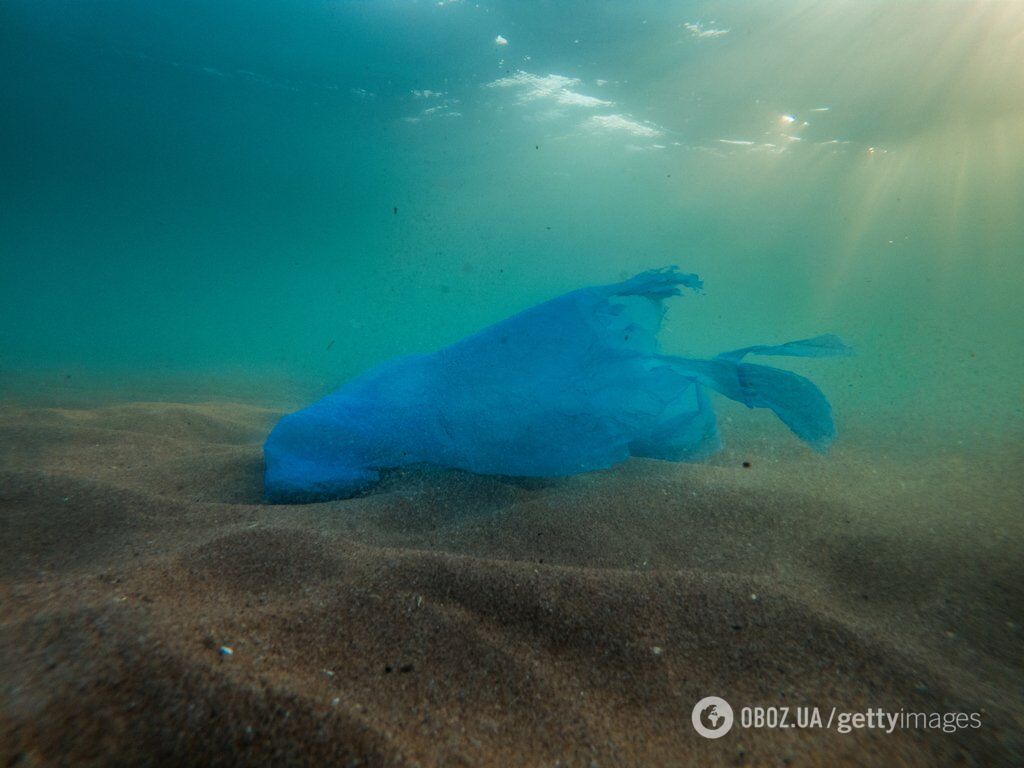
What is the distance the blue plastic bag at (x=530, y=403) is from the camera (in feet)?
8.80

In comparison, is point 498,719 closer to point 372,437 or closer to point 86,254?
point 372,437

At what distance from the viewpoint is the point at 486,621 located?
58.0 inches

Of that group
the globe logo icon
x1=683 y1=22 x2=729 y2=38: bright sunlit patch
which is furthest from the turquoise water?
the globe logo icon

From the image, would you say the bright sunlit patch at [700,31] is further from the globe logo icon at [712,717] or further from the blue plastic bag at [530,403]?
the globe logo icon at [712,717]

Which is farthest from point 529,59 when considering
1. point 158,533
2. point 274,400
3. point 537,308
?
point 158,533

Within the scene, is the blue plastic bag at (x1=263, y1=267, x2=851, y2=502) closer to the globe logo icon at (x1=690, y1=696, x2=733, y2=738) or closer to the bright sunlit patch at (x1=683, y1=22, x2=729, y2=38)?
the globe logo icon at (x1=690, y1=696, x2=733, y2=738)

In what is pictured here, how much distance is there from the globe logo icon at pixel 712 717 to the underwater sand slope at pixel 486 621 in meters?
0.03

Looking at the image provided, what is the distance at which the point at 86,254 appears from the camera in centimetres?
3553

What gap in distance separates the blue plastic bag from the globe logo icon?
148 centimetres

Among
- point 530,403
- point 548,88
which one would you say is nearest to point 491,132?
point 548,88

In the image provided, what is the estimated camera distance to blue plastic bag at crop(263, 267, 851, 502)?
268cm

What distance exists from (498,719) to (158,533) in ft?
5.99

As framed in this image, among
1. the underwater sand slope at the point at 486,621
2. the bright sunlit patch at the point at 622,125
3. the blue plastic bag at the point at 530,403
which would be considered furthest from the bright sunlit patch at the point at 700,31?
the underwater sand slope at the point at 486,621

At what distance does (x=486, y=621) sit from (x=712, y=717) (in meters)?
0.70
